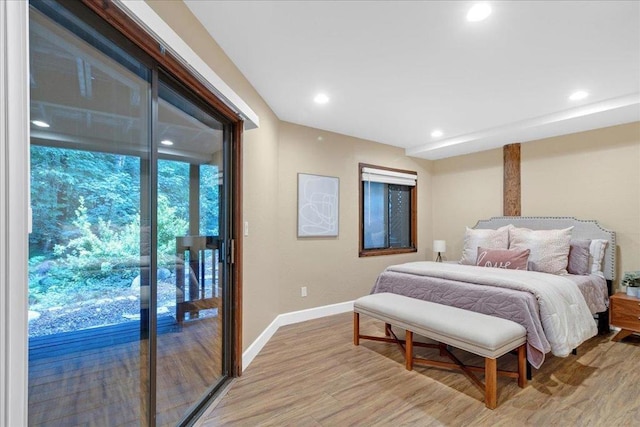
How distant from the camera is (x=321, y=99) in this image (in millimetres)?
2975

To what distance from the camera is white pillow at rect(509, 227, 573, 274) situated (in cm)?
320

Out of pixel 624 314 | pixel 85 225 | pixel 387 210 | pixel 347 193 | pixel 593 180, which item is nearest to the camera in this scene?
pixel 85 225

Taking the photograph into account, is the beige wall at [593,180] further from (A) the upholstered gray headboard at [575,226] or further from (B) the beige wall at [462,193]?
(B) the beige wall at [462,193]

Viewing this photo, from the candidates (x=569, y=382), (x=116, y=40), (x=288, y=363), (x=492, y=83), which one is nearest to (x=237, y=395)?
(x=288, y=363)

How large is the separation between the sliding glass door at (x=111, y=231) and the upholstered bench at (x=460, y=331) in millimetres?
1567

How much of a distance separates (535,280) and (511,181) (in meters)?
2.12

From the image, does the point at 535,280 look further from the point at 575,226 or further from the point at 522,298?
the point at 575,226

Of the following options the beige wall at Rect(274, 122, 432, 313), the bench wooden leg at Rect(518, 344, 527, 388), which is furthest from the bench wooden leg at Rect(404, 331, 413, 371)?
the beige wall at Rect(274, 122, 432, 313)

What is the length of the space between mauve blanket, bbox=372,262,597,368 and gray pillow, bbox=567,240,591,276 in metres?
0.67

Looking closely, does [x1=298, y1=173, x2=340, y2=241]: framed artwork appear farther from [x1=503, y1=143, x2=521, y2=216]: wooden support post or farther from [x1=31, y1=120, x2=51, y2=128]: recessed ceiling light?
[x1=31, y1=120, x2=51, y2=128]: recessed ceiling light

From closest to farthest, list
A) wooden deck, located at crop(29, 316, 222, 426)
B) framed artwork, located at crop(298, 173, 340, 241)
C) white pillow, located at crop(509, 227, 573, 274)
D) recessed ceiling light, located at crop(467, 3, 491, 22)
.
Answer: wooden deck, located at crop(29, 316, 222, 426)
recessed ceiling light, located at crop(467, 3, 491, 22)
white pillow, located at crop(509, 227, 573, 274)
framed artwork, located at crop(298, 173, 340, 241)

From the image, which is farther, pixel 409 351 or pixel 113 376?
pixel 409 351

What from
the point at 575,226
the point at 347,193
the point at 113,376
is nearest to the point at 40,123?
the point at 113,376

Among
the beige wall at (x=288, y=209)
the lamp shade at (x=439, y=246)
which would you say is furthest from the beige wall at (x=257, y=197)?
the lamp shade at (x=439, y=246)
